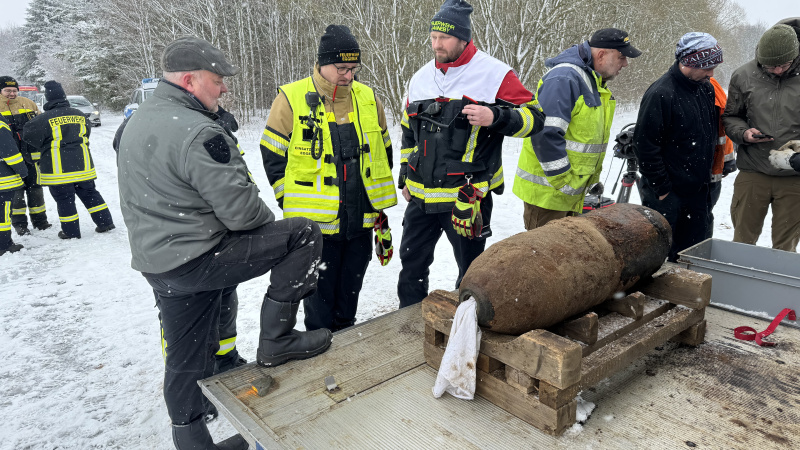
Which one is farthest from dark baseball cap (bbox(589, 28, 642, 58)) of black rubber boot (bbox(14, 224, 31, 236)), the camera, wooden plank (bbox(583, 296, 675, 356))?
black rubber boot (bbox(14, 224, 31, 236))

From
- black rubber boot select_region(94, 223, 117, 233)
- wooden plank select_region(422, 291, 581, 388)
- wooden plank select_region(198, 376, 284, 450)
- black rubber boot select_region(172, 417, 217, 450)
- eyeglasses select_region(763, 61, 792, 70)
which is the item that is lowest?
black rubber boot select_region(94, 223, 117, 233)

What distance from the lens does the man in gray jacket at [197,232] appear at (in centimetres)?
241

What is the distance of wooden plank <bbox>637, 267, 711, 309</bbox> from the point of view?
8.54ft

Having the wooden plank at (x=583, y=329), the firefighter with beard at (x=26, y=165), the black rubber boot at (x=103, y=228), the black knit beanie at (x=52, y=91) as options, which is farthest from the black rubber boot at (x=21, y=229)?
the wooden plank at (x=583, y=329)

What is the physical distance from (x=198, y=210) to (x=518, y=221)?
228 inches

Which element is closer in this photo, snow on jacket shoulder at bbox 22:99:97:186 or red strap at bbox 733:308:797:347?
red strap at bbox 733:308:797:347

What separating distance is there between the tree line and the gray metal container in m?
12.2

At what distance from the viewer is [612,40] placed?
373 cm

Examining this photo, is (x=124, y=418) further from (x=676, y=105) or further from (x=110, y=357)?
(x=676, y=105)

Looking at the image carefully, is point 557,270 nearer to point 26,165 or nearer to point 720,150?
point 720,150

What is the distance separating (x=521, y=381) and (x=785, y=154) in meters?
3.68

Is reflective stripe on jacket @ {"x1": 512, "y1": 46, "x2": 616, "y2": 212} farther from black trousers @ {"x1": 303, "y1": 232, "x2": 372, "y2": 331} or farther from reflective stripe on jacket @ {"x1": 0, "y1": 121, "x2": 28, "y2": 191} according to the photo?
reflective stripe on jacket @ {"x1": 0, "y1": 121, "x2": 28, "y2": 191}

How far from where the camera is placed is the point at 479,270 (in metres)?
2.28

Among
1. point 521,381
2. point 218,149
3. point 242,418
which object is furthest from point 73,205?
point 521,381
